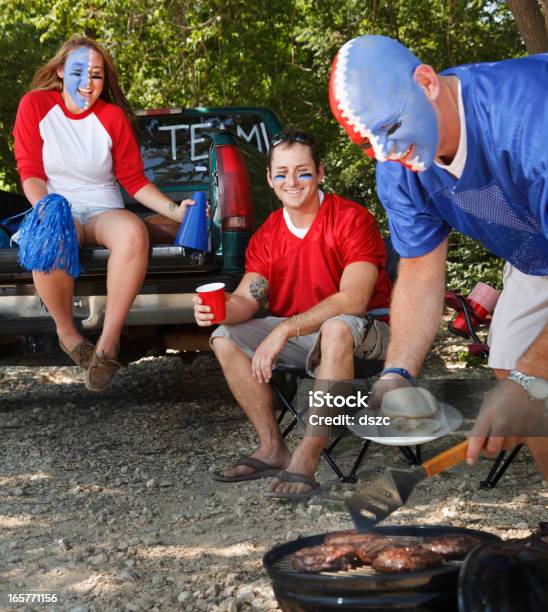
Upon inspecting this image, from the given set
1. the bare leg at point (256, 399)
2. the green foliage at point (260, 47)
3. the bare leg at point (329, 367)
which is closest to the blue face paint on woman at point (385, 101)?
the bare leg at point (329, 367)

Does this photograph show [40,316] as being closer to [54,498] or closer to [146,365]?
[54,498]

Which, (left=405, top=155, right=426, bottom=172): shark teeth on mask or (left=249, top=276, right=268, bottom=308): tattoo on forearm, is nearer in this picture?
(left=405, top=155, right=426, bottom=172): shark teeth on mask

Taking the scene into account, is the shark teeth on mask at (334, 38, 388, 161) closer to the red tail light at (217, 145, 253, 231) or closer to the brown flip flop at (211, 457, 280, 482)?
the brown flip flop at (211, 457, 280, 482)

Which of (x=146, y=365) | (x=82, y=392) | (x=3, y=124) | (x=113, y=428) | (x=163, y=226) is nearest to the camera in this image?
(x=163, y=226)

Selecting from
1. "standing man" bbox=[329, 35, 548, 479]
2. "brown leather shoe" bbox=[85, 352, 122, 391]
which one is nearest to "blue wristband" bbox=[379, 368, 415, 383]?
"standing man" bbox=[329, 35, 548, 479]

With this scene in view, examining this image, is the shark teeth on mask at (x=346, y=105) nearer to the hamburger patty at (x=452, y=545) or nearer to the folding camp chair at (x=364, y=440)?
the hamburger patty at (x=452, y=545)

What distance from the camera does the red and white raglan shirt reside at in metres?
5.18

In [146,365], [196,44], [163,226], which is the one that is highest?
[196,44]

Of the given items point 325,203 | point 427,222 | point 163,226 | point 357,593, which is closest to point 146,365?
point 163,226

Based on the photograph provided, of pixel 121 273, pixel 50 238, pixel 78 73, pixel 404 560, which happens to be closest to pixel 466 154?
pixel 404 560

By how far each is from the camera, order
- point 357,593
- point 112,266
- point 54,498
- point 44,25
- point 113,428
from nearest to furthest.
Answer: point 357,593
point 54,498
point 112,266
point 113,428
point 44,25

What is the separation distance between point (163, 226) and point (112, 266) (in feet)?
1.65

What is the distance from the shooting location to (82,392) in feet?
23.9

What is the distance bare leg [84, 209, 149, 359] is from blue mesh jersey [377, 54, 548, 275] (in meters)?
2.00
